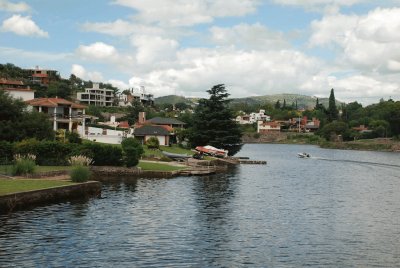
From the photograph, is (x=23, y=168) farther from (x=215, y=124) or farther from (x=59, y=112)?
(x=215, y=124)

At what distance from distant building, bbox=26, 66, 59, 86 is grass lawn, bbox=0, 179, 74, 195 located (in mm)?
123909

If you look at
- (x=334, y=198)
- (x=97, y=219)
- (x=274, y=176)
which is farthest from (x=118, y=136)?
(x=97, y=219)

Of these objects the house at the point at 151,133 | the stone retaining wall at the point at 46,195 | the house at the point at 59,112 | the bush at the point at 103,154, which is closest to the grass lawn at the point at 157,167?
the bush at the point at 103,154

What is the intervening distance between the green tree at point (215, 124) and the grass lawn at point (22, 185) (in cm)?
5701

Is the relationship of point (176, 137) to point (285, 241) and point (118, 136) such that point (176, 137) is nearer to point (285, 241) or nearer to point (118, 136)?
point (118, 136)

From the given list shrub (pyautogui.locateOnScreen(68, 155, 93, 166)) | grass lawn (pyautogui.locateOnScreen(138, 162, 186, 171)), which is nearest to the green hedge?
shrub (pyautogui.locateOnScreen(68, 155, 93, 166))

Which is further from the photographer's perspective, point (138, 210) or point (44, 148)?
point (44, 148)

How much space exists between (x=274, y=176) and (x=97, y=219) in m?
39.8

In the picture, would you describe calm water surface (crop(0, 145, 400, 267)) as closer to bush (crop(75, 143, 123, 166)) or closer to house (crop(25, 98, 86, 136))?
bush (crop(75, 143, 123, 166))

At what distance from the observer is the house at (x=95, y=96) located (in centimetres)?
18612

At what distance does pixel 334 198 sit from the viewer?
45625 mm

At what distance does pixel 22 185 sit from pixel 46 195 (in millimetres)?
2050

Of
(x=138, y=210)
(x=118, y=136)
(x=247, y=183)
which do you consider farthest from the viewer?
(x=118, y=136)

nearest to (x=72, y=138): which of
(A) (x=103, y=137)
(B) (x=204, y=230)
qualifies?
(A) (x=103, y=137)
